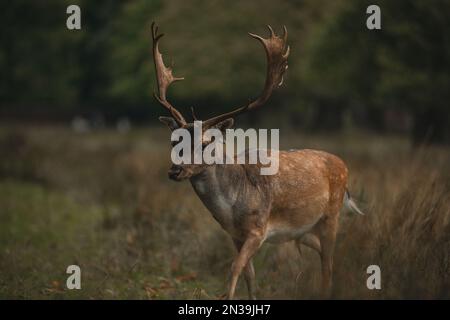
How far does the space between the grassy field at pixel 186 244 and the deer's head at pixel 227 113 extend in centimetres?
141

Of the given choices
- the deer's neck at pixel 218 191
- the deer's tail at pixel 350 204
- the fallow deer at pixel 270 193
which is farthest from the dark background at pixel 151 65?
the deer's neck at pixel 218 191

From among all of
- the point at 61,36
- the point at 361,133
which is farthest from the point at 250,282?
the point at 61,36

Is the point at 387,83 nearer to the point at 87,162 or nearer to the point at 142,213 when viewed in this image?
the point at 87,162

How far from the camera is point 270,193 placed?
23.6 ft

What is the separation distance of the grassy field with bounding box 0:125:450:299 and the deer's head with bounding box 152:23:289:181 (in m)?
1.41

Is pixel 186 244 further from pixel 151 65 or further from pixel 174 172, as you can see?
pixel 151 65

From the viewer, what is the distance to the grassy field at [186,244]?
706 cm

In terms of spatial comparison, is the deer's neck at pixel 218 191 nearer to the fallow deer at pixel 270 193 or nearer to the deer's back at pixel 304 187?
the fallow deer at pixel 270 193

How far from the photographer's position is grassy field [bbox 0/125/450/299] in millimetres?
7061

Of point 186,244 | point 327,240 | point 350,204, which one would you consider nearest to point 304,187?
point 327,240

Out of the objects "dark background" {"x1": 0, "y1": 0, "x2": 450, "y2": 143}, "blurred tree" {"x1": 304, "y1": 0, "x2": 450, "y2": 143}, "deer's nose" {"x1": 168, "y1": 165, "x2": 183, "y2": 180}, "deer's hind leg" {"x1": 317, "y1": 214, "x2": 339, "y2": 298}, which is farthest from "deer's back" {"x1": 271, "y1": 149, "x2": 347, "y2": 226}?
"dark background" {"x1": 0, "y1": 0, "x2": 450, "y2": 143}

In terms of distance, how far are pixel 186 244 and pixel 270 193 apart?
321 cm
